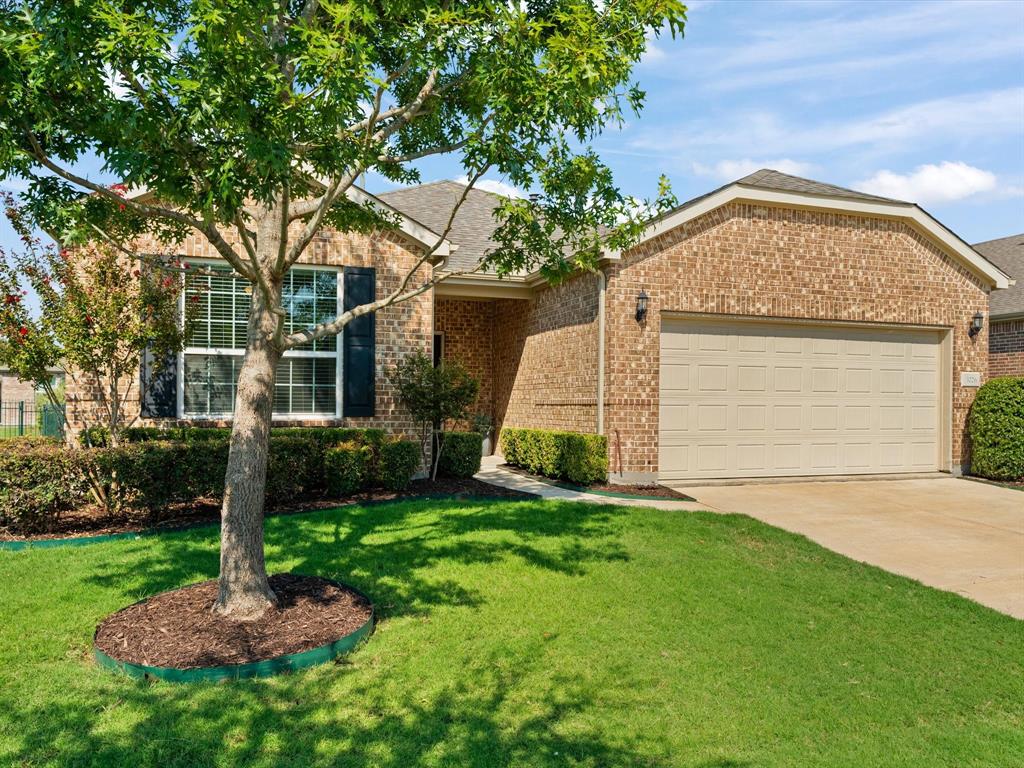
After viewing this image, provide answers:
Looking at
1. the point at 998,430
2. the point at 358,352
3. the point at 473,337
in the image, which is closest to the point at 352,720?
the point at 358,352

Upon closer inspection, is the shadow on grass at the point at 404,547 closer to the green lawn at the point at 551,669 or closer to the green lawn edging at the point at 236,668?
the green lawn at the point at 551,669

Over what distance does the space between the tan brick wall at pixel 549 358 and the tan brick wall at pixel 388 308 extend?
2.30 metres

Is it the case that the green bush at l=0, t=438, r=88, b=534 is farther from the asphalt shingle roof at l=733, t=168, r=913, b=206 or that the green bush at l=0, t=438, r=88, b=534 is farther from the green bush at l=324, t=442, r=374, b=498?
the asphalt shingle roof at l=733, t=168, r=913, b=206

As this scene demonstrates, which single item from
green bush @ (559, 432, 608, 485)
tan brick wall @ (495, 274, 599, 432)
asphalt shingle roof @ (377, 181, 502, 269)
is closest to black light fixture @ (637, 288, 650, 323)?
tan brick wall @ (495, 274, 599, 432)

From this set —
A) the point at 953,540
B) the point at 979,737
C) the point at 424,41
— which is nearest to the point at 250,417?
the point at 424,41

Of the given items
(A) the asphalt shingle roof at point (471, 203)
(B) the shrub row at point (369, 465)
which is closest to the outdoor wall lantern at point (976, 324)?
(A) the asphalt shingle roof at point (471, 203)

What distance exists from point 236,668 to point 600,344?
7.26 m

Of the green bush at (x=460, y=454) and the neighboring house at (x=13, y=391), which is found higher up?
the neighboring house at (x=13, y=391)

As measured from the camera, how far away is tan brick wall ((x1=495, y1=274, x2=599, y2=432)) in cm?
1073

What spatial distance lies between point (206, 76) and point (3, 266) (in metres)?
6.18

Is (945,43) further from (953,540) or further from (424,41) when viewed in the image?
(424,41)

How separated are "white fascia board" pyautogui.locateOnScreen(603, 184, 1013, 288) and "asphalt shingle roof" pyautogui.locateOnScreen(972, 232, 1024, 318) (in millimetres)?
3387

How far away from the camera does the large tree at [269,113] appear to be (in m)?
3.29

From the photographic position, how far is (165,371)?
9.28m
